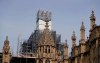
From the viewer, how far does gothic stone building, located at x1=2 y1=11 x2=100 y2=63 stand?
57.3 metres

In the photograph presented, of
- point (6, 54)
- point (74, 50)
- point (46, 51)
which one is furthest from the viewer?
point (46, 51)

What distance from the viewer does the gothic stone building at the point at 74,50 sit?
188ft

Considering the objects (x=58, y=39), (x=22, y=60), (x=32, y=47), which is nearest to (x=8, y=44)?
(x=22, y=60)

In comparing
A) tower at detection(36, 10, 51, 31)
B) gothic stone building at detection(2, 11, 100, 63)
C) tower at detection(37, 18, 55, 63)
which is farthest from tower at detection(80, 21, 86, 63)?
tower at detection(36, 10, 51, 31)

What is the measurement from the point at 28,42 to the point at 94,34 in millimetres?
42662

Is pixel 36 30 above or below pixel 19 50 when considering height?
above

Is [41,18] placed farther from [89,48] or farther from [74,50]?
[89,48]

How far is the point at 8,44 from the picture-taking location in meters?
78.0

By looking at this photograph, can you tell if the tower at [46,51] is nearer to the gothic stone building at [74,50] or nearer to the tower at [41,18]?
the gothic stone building at [74,50]

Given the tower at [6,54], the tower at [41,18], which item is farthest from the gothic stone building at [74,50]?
the tower at [41,18]

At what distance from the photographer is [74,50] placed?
71.2 metres

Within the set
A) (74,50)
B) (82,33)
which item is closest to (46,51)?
(74,50)

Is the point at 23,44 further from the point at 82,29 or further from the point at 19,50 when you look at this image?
the point at 82,29

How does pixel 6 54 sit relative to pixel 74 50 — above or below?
below
